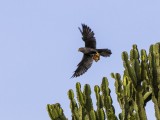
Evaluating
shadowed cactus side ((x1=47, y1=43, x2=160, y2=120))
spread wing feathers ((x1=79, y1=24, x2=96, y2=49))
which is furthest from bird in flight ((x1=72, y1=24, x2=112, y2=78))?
shadowed cactus side ((x1=47, y1=43, x2=160, y2=120))

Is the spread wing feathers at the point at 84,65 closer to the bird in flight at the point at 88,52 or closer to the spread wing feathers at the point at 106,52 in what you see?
the bird in flight at the point at 88,52

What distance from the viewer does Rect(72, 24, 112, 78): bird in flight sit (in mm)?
13186

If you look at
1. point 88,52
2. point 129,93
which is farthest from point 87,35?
point 129,93

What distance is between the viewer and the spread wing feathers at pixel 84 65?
1351cm

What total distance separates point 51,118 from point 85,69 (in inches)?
89.9

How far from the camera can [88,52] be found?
44.4ft

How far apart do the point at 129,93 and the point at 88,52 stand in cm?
239

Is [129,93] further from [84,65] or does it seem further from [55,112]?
[84,65]

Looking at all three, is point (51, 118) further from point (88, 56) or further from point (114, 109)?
point (88, 56)

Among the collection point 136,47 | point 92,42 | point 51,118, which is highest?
point 92,42

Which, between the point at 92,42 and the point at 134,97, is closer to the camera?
the point at 134,97

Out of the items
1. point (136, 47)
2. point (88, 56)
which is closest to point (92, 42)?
point (88, 56)

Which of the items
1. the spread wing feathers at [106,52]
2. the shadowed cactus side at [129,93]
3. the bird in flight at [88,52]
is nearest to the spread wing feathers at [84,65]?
the bird in flight at [88,52]

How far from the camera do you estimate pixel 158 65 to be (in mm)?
11383
